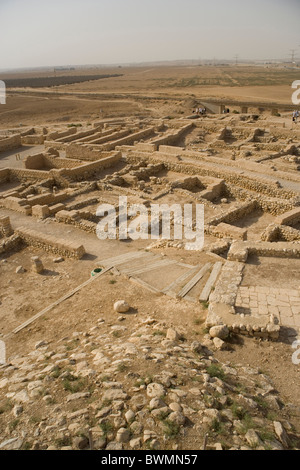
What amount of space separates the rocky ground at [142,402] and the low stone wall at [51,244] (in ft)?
16.6

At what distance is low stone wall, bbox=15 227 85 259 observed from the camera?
34.7 feet

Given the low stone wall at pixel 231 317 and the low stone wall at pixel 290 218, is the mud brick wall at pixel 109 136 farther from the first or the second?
the low stone wall at pixel 231 317

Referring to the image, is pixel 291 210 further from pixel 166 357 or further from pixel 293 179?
pixel 166 357

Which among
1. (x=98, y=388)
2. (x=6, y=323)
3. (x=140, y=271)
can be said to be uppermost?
(x=98, y=388)

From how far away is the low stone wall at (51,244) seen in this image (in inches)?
416

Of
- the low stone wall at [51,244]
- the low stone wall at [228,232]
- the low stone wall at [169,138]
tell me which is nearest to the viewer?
the low stone wall at [51,244]

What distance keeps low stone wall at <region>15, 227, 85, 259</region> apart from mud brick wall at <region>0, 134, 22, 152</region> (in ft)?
52.1

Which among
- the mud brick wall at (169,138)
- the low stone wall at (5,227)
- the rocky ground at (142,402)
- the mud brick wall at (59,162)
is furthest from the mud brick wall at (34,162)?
the rocky ground at (142,402)

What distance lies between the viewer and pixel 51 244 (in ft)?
37.0

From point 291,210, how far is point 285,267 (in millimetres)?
4954

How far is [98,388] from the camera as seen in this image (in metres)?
4.30

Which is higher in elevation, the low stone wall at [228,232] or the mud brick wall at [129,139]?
the mud brick wall at [129,139]

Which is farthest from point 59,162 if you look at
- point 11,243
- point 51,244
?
point 51,244
